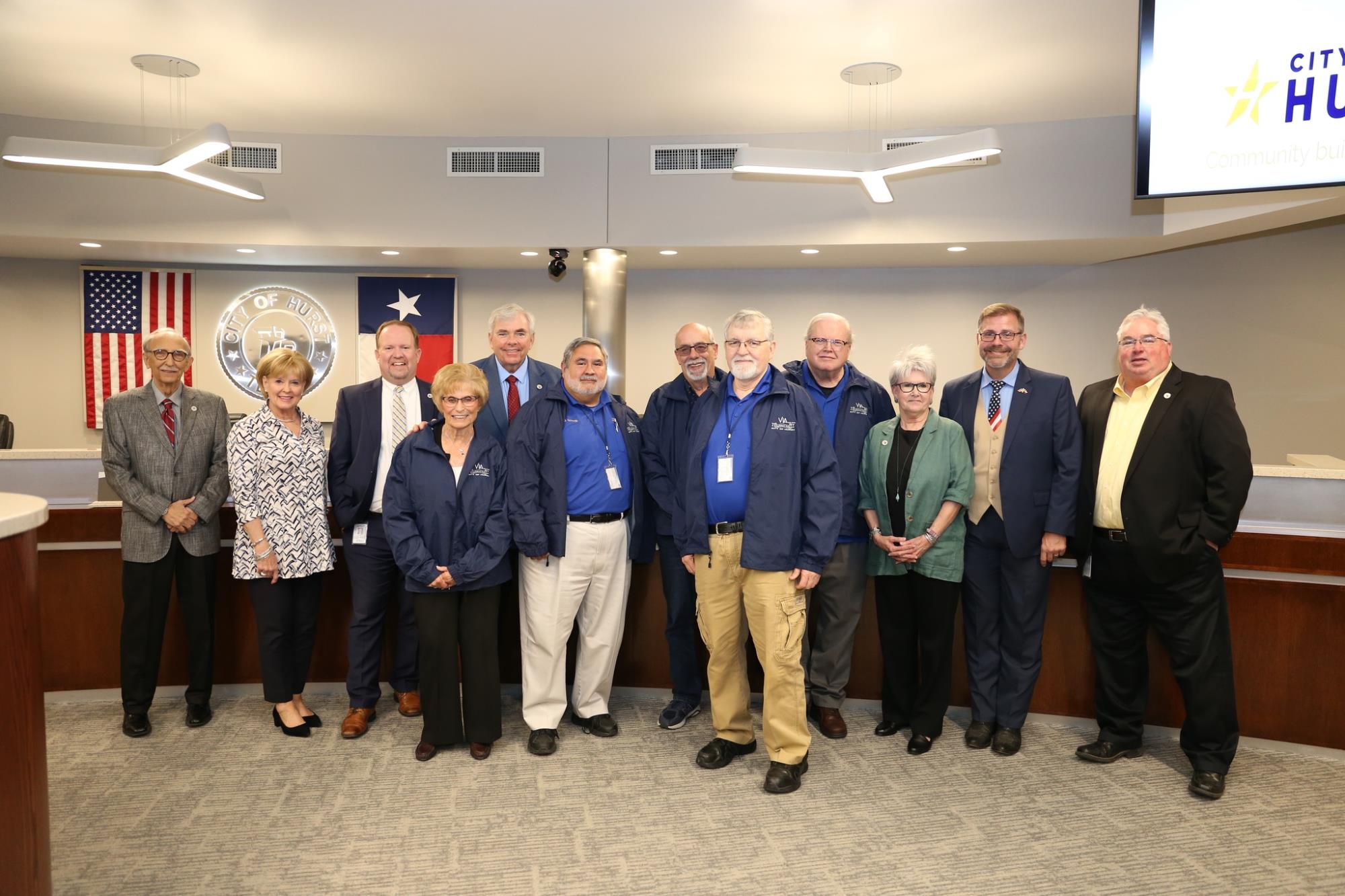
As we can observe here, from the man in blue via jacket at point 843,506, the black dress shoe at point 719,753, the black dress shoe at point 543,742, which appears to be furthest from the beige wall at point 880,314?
the black dress shoe at point 719,753

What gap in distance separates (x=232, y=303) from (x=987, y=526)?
21.4ft

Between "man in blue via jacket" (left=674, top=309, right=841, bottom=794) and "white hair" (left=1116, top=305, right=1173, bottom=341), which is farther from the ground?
"white hair" (left=1116, top=305, right=1173, bottom=341)

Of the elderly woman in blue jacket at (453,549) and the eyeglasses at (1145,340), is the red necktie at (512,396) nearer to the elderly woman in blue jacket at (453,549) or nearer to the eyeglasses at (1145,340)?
the elderly woman in blue jacket at (453,549)

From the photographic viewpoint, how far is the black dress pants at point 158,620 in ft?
12.0

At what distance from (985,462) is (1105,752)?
4.13 feet

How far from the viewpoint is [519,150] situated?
627cm

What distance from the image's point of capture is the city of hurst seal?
7.36 m

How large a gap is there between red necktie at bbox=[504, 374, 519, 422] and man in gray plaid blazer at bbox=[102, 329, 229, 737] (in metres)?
Answer: 1.25

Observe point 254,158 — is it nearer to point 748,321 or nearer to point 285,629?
point 285,629

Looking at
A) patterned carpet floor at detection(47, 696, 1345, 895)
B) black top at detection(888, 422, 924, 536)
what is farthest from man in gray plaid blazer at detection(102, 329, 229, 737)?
black top at detection(888, 422, 924, 536)

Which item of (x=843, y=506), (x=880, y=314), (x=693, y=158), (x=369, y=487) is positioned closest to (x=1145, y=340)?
(x=843, y=506)

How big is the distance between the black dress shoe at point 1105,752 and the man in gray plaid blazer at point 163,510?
3746 mm

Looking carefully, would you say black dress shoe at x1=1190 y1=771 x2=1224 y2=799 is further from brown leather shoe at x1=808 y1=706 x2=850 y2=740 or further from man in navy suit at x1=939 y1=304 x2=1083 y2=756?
brown leather shoe at x1=808 y1=706 x2=850 y2=740

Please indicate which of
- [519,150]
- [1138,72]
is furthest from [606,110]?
[1138,72]
